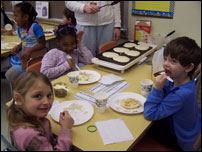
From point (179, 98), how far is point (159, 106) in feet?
0.39

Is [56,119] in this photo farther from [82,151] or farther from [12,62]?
[12,62]

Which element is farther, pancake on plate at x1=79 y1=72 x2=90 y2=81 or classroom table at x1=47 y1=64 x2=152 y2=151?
pancake on plate at x1=79 y1=72 x2=90 y2=81

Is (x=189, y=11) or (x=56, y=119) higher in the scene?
(x=189, y=11)

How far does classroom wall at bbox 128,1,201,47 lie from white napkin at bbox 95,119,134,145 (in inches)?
64.5

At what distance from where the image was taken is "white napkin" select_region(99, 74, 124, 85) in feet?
5.17

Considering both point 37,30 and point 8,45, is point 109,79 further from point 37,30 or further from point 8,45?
point 8,45

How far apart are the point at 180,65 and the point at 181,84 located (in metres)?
0.12

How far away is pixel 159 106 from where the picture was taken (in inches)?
46.0

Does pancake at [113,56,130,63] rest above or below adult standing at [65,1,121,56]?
below

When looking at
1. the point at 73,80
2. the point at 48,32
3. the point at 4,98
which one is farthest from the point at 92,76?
the point at 48,32

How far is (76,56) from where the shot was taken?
207cm

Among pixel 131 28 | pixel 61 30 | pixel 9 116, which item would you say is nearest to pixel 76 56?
pixel 61 30

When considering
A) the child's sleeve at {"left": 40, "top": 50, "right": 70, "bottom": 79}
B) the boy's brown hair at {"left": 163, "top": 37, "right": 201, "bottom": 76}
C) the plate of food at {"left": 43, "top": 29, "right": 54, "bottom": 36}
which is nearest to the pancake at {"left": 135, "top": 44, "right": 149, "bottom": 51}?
the child's sleeve at {"left": 40, "top": 50, "right": 70, "bottom": 79}

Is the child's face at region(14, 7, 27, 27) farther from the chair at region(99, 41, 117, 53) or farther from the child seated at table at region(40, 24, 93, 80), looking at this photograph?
the chair at region(99, 41, 117, 53)
